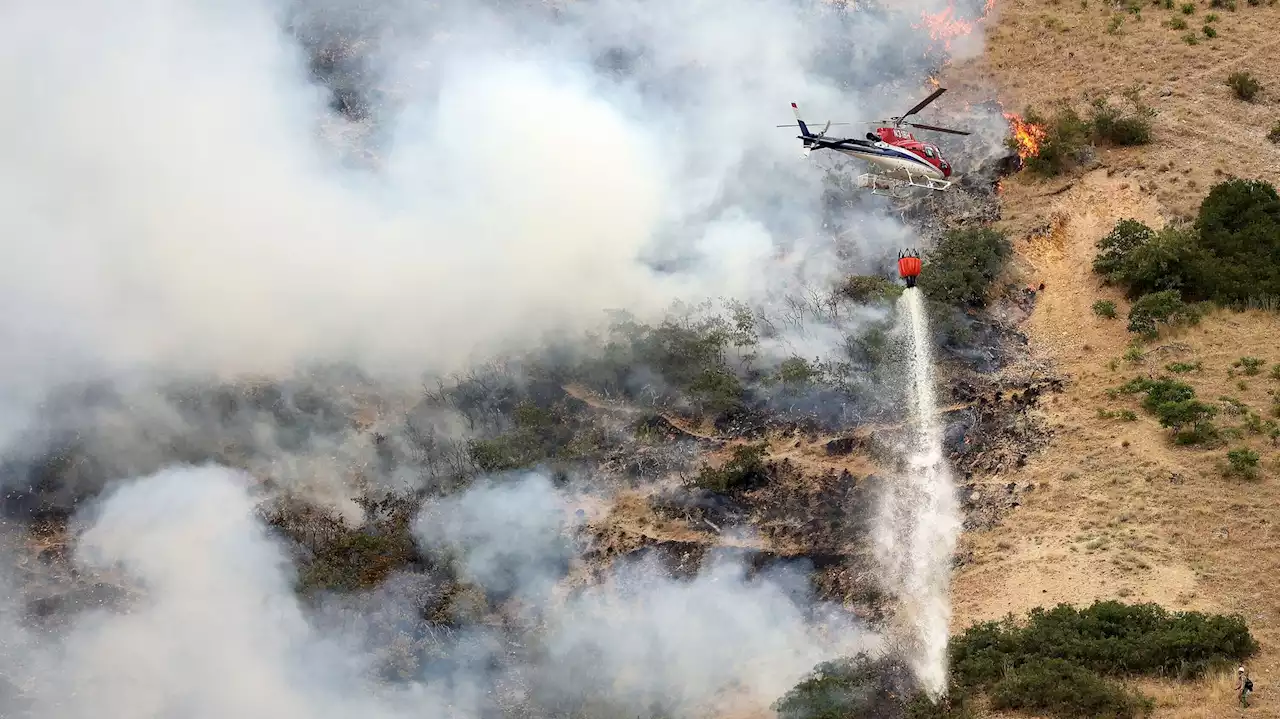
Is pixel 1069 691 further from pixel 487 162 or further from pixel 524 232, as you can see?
pixel 487 162

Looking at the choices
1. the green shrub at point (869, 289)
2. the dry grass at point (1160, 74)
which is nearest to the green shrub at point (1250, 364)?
the dry grass at point (1160, 74)

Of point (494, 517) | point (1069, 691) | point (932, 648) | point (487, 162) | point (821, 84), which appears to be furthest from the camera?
point (821, 84)

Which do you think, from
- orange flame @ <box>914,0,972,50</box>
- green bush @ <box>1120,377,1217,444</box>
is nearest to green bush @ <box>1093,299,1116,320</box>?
green bush @ <box>1120,377,1217,444</box>

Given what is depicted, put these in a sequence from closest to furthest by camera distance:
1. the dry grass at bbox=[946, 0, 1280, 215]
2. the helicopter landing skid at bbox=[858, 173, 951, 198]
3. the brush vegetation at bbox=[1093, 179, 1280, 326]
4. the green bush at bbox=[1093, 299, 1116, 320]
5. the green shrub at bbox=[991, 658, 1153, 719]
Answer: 1. the green shrub at bbox=[991, 658, 1153, 719]
2. the brush vegetation at bbox=[1093, 179, 1280, 326]
3. the green bush at bbox=[1093, 299, 1116, 320]
4. the dry grass at bbox=[946, 0, 1280, 215]
5. the helicopter landing skid at bbox=[858, 173, 951, 198]

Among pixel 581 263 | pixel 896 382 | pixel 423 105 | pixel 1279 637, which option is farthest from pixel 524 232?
pixel 1279 637

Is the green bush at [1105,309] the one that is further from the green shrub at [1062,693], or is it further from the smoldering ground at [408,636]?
the green shrub at [1062,693]

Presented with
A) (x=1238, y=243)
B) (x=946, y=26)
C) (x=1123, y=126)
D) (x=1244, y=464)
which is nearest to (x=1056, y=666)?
(x=1244, y=464)

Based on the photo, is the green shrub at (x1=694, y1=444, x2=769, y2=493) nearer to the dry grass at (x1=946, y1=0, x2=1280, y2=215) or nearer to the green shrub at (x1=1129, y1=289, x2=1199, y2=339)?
the green shrub at (x1=1129, y1=289, x2=1199, y2=339)
